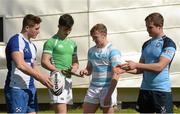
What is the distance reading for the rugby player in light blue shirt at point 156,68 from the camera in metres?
6.43

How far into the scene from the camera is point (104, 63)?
7.38 m

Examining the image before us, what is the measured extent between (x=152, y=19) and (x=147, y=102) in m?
1.00

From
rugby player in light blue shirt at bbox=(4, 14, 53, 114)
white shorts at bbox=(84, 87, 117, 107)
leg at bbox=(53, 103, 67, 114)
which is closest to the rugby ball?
leg at bbox=(53, 103, 67, 114)

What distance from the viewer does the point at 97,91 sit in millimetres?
7418

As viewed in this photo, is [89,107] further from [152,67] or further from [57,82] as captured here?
[152,67]

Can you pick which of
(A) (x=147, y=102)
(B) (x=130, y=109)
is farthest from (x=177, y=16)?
(A) (x=147, y=102)

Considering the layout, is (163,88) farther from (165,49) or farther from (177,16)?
(177,16)

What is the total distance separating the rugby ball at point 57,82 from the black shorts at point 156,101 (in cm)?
130

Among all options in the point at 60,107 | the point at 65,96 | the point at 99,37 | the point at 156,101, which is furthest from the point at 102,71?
the point at 156,101

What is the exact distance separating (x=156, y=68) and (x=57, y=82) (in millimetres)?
1636

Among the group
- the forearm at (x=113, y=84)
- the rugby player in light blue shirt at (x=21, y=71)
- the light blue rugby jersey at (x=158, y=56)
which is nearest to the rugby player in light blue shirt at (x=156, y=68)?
the light blue rugby jersey at (x=158, y=56)

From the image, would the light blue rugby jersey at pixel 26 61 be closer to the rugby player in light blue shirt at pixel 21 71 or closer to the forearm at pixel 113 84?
the rugby player in light blue shirt at pixel 21 71

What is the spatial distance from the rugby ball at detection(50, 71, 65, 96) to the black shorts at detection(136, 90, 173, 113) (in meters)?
1.30

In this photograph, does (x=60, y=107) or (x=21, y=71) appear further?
(x=60, y=107)
